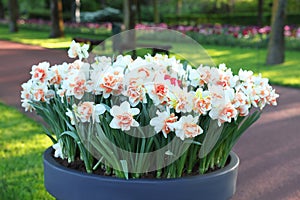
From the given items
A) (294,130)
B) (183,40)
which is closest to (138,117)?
(183,40)

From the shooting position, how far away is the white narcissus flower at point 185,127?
2023 mm

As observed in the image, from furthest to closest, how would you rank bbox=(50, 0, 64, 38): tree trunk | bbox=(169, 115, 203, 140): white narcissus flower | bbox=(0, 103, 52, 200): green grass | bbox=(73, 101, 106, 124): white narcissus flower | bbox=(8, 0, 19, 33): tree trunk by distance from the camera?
bbox=(8, 0, 19, 33): tree trunk
bbox=(50, 0, 64, 38): tree trunk
bbox=(0, 103, 52, 200): green grass
bbox=(73, 101, 106, 124): white narcissus flower
bbox=(169, 115, 203, 140): white narcissus flower

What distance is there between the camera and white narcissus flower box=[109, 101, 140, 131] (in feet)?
6.70

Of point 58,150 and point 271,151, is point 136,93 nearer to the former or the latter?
point 58,150

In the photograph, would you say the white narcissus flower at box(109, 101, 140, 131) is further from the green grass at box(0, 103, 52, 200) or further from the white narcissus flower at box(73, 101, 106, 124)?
the green grass at box(0, 103, 52, 200)

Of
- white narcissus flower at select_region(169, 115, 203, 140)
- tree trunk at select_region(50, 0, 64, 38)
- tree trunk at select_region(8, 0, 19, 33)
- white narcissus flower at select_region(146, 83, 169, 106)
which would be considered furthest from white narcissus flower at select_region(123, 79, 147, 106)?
tree trunk at select_region(8, 0, 19, 33)

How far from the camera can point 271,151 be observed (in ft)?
16.3

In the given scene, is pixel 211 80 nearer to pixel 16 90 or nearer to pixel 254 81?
pixel 254 81

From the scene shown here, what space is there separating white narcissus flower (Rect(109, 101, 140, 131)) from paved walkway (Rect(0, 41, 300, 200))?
1915 millimetres

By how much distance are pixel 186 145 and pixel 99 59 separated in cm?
74

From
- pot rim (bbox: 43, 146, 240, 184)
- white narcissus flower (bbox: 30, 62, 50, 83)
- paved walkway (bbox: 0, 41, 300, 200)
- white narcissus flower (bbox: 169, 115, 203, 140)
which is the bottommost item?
paved walkway (bbox: 0, 41, 300, 200)

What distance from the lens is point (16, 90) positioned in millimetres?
8250

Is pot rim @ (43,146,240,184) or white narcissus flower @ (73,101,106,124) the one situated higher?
white narcissus flower @ (73,101,106,124)

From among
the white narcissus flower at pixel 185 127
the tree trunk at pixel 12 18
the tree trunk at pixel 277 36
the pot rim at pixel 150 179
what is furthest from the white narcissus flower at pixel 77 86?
the tree trunk at pixel 12 18
